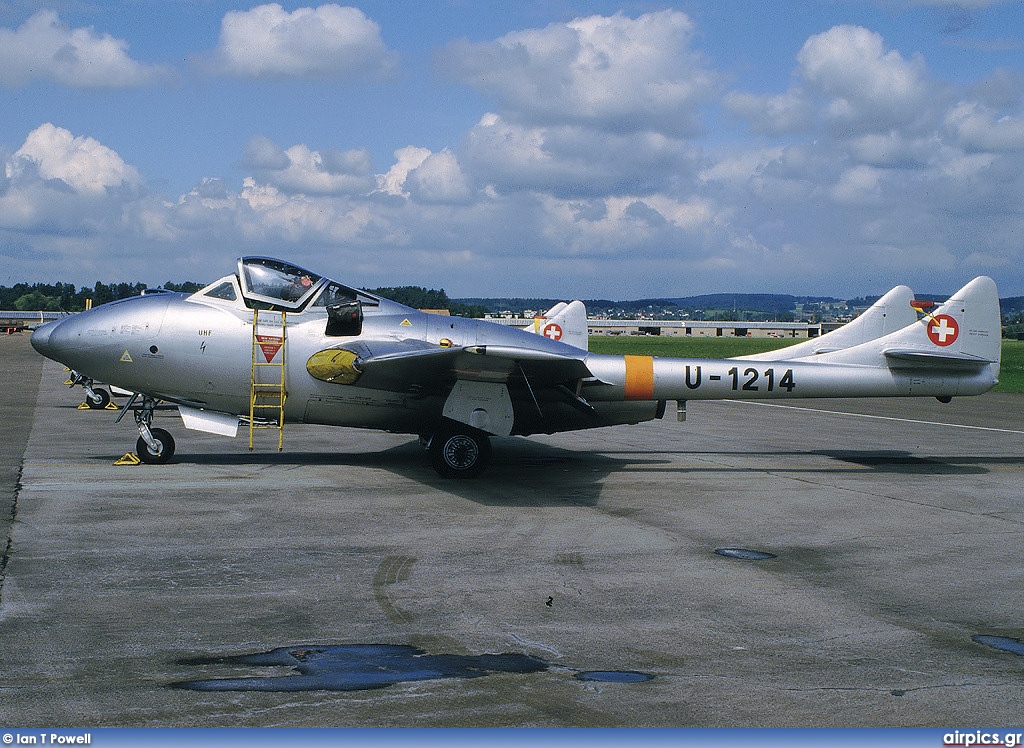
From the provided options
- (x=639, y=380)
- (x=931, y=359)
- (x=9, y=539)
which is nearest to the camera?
(x=9, y=539)

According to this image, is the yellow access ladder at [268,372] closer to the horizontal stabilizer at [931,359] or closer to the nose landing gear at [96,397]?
the horizontal stabilizer at [931,359]

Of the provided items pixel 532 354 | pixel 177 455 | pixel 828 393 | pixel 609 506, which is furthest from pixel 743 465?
pixel 177 455

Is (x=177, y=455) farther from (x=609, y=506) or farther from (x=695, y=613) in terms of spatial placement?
(x=695, y=613)

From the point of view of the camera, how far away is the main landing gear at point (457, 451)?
13.7 metres

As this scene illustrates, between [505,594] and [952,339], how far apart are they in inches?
452

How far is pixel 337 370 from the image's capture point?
13.9 m

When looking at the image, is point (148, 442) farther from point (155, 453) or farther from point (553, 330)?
point (553, 330)

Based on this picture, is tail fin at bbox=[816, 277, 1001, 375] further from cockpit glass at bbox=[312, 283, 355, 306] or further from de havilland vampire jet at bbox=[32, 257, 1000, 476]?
cockpit glass at bbox=[312, 283, 355, 306]

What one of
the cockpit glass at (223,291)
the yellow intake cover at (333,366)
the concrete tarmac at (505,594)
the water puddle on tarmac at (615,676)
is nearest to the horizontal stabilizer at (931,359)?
the concrete tarmac at (505,594)

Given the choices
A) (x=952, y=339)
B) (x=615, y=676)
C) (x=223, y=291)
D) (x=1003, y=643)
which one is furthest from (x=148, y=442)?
(x=952, y=339)

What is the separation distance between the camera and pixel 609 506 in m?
12.1

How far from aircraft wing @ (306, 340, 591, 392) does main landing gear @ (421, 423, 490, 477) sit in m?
0.79

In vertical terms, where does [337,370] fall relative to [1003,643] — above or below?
above

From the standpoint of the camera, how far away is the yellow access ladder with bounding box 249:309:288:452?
1390cm
